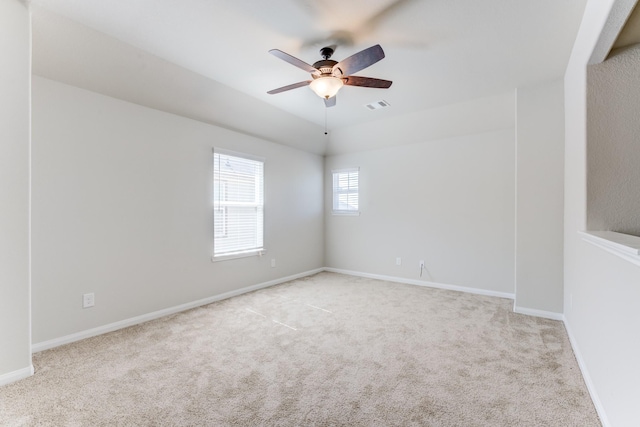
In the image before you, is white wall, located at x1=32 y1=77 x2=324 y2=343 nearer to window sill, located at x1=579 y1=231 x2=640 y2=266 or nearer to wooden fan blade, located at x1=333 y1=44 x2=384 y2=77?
wooden fan blade, located at x1=333 y1=44 x2=384 y2=77

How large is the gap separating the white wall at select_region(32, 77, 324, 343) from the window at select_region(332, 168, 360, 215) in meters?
2.02

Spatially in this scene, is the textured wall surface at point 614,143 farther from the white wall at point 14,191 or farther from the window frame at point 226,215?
the white wall at point 14,191

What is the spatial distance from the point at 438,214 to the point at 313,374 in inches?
133

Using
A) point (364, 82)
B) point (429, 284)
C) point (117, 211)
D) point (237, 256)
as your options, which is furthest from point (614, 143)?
point (117, 211)

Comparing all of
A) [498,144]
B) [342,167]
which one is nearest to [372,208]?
[342,167]

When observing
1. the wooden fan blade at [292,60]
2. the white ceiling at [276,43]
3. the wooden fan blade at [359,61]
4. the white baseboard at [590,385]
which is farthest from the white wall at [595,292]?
the wooden fan blade at [292,60]

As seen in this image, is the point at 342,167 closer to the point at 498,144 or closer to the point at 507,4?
the point at 498,144

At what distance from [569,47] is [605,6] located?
1.03 meters

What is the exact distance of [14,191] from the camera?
2121mm

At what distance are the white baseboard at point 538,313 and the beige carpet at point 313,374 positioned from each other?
0.12m

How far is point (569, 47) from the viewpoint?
8.61 ft

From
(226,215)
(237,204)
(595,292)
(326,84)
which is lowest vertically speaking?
(595,292)

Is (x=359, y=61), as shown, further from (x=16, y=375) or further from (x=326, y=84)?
(x=16, y=375)

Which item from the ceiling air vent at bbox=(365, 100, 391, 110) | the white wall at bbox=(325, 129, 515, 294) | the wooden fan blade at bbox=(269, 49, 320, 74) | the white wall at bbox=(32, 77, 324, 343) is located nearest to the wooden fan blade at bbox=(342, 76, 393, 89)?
the wooden fan blade at bbox=(269, 49, 320, 74)
